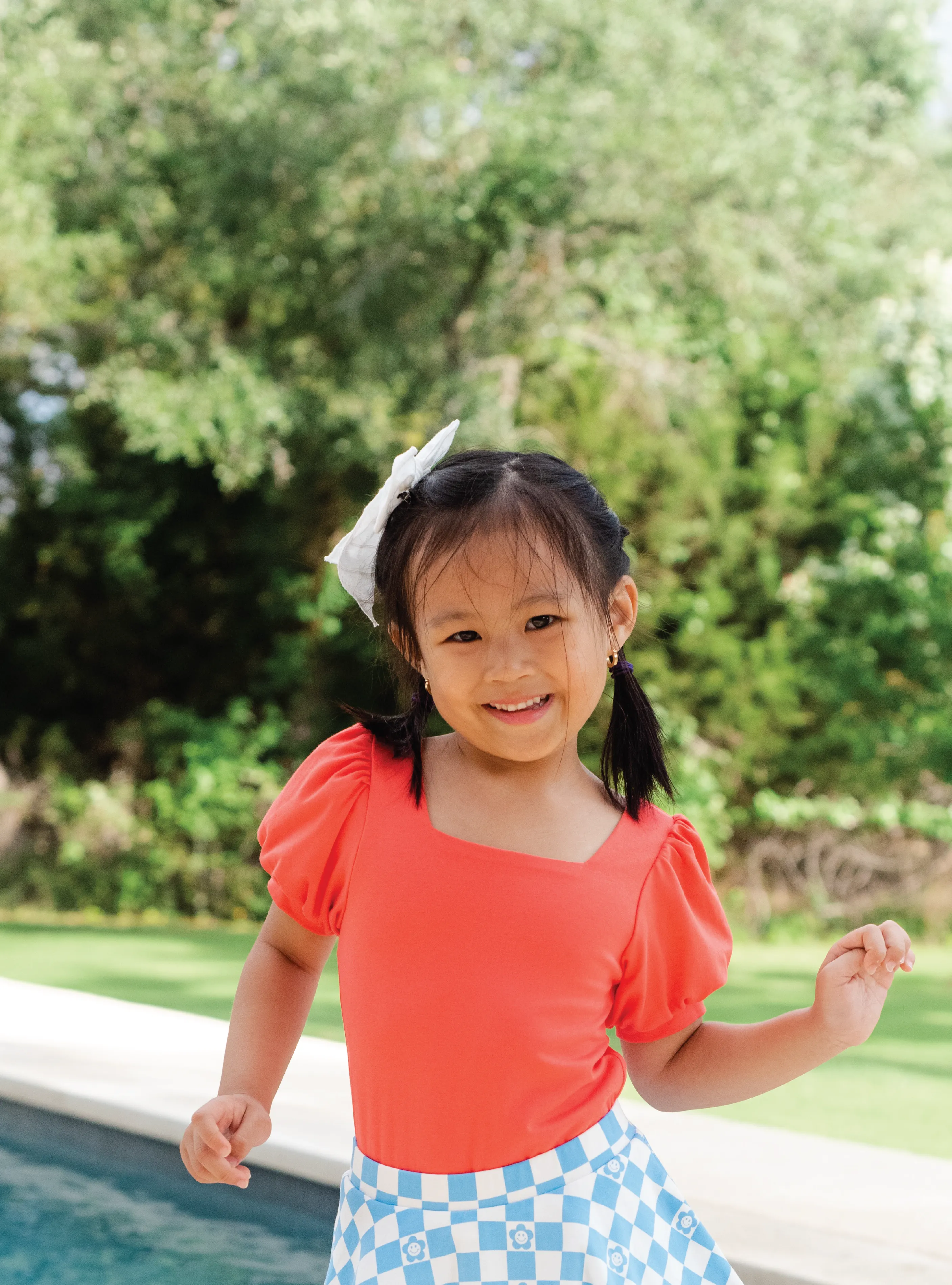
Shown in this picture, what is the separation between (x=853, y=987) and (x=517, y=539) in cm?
49

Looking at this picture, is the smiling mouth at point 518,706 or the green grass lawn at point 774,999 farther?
the green grass lawn at point 774,999

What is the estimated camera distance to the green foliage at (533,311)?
8.43 meters

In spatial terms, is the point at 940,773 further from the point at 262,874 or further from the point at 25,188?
the point at 25,188

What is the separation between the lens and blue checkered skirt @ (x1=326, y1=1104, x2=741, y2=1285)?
1146 mm

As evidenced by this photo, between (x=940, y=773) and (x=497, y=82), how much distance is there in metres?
5.00

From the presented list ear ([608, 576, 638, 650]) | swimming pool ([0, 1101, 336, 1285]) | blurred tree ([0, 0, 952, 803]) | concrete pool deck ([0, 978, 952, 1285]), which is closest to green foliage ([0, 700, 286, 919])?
blurred tree ([0, 0, 952, 803])

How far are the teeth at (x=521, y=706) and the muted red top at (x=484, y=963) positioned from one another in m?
0.12

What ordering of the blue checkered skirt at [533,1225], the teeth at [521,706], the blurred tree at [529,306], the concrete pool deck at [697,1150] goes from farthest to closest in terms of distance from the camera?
the blurred tree at [529,306]
the concrete pool deck at [697,1150]
the teeth at [521,706]
the blue checkered skirt at [533,1225]

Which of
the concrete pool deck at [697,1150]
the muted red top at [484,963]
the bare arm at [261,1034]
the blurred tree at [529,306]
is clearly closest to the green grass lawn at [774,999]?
the concrete pool deck at [697,1150]

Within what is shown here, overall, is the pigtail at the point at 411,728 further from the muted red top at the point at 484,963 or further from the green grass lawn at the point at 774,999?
the green grass lawn at the point at 774,999

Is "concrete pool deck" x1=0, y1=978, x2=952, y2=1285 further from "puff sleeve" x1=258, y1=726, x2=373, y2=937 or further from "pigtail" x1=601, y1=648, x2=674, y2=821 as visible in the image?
"puff sleeve" x1=258, y1=726, x2=373, y2=937

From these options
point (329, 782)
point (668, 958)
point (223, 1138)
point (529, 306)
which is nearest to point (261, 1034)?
point (223, 1138)

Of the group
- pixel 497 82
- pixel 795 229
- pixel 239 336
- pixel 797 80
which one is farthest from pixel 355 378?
pixel 797 80

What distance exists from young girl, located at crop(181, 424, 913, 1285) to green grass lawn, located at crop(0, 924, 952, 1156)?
2.58 metres
